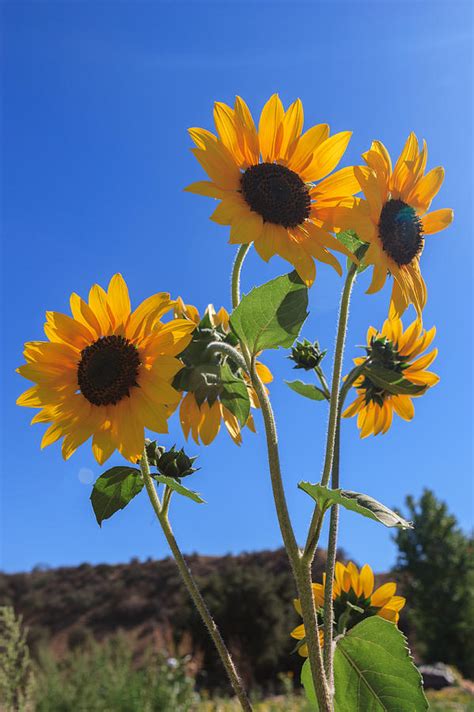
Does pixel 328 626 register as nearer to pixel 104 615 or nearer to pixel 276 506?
pixel 276 506

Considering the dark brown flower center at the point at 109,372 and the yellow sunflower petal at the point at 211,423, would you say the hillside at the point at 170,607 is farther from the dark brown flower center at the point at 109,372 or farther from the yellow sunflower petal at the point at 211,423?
the dark brown flower center at the point at 109,372

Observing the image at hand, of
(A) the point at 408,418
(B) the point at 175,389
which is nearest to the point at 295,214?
(B) the point at 175,389

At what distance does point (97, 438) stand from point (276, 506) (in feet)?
1.07

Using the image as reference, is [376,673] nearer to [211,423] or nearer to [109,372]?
[211,423]

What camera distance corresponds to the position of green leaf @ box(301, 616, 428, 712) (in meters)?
1.08

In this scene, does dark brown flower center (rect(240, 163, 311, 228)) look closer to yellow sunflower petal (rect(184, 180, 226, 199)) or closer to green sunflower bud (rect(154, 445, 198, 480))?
yellow sunflower petal (rect(184, 180, 226, 199))

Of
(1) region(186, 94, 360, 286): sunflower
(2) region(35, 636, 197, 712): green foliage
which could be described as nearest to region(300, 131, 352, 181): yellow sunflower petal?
(1) region(186, 94, 360, 286): sunflower

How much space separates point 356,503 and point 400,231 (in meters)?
0.47

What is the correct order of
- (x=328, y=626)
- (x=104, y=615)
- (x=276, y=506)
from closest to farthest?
(x=276, y=506)
(x=328, y=626)
(x=104, y=615)

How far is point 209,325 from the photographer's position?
1187 mm

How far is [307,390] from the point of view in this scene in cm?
143

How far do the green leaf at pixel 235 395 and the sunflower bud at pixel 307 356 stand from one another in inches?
14.4

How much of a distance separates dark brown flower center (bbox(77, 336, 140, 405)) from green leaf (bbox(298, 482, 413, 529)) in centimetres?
34

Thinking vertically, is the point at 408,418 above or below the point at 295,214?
below
